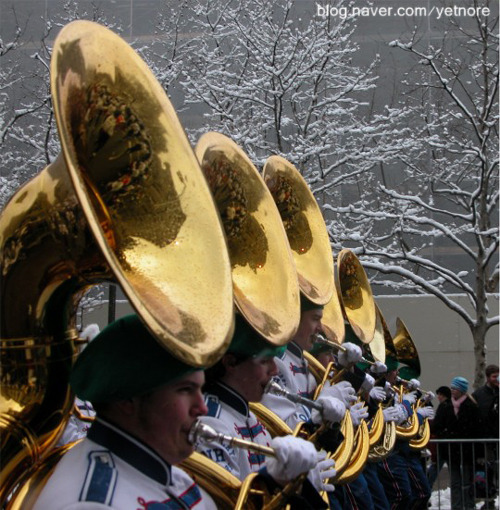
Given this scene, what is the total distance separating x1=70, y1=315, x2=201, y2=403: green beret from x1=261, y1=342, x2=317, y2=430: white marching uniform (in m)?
2.03

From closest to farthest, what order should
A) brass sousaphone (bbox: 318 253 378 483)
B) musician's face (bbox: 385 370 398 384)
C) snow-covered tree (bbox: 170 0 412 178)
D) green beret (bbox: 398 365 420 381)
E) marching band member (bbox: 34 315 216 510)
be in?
marching band member (bbox: 34 315 216 510) < brass sousaphone (bbox: 318 253 378 483) < musician's face (bbox: 385 370 398 384) < green beret (bbox: 398 365 420 381) < snow-covered tree (bbox: 170 0 412 178)

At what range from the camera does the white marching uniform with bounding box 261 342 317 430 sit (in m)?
4.46

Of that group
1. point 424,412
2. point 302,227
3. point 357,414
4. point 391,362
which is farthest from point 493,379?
point 357,414

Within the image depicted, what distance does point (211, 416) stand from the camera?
3.54 metres

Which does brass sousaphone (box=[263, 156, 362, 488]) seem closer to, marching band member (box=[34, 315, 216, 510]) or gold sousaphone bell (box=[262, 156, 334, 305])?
gold sousaphone bell (box=[262, 156, 334, 305])

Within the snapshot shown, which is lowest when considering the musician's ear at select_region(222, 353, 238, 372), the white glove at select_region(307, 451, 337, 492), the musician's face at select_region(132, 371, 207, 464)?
the white glove at select_region(307, 451, 337, 492)

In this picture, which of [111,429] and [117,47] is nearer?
[111,429]

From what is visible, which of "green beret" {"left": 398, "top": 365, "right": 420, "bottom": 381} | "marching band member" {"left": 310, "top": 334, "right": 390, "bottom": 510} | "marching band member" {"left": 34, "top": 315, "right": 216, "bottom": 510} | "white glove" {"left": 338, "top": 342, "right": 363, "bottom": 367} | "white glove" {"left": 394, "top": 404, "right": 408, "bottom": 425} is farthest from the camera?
"green beret" {"left": 398, "top": 365, "right": 420, "bottom": 381}

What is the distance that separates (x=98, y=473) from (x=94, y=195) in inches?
26.0

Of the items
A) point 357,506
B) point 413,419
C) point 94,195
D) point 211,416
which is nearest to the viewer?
point 94,195

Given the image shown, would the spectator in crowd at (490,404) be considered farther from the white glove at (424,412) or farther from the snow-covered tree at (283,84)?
the snow-covered tree at (283,84)

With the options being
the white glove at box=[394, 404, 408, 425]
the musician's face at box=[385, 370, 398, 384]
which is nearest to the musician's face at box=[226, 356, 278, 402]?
the white glove at box=[394, 404, 408, 425]

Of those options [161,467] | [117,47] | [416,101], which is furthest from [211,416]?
[416,101]

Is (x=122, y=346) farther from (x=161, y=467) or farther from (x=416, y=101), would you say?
(x=416, y=101)
